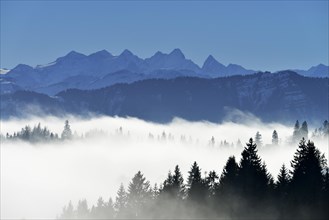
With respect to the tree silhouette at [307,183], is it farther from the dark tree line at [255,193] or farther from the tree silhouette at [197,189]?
the tree silhouette at [197,189]

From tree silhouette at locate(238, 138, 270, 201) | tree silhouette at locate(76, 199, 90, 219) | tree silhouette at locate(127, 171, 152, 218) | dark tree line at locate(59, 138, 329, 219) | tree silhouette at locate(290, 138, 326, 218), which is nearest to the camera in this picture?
tree silhouette at locate(290, 138, 326, 218)

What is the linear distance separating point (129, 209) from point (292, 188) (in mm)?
38720

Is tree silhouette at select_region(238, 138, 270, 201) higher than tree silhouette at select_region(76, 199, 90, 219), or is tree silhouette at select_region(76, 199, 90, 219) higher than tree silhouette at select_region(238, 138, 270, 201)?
tree silhouette at select_region(238, 138, 270, 201)

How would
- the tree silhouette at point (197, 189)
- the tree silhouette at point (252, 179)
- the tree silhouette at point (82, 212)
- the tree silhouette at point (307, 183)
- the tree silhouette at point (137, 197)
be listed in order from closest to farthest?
the tree silhouette at point (307, 183) < the tree silhouette at point (252, 179) < the tree silhouette at point (197, 189) < the tree silhouette at point (137, 197) < the tree silhouette at point (82, 212)

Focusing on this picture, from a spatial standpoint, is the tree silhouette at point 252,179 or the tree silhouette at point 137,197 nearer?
the tree silhouette at point 252,179

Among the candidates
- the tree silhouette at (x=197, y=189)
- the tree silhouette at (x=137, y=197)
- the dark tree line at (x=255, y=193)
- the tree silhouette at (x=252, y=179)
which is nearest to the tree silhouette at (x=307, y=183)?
the dark tree line at (x=255, y=193)

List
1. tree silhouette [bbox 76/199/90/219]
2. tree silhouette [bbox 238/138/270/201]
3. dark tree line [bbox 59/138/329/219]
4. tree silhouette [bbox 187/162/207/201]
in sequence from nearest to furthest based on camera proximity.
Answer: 1. dark tree line [bbox 59/138/329/219]
2. tree silhouette [bbox 238/138/270/201]
3. tree silhouette [bbox 187/162/207/201]
4. tree silhouette [bbox 76/199/90/219]

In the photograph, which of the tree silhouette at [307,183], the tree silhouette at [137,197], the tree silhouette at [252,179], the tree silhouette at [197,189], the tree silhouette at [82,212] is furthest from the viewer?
the tree silhouette at [82,212]

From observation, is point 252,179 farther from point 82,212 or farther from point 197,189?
point 82,212

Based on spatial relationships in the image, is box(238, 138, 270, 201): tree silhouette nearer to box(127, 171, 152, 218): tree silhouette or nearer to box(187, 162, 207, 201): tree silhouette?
box(187, 162, 207, 201): tree silhouette

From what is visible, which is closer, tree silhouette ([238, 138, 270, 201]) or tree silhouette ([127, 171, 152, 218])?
tree silhouette ([238, 138, 270, 201])

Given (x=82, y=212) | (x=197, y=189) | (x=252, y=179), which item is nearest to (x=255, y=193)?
(x=252, y=179)

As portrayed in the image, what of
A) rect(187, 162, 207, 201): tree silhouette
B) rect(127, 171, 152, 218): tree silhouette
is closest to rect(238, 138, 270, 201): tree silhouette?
rect(187, 162, 207, 201): tree silhouette

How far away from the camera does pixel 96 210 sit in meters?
125
